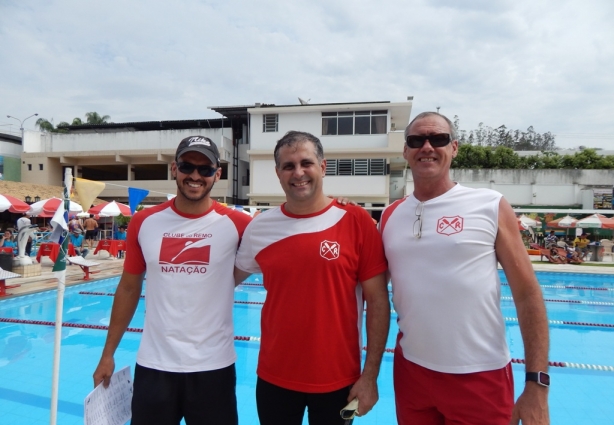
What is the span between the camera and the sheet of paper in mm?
2021

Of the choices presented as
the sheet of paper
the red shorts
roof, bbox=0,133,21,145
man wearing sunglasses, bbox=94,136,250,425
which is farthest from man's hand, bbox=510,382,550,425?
roof, bbox=0,133,21,145

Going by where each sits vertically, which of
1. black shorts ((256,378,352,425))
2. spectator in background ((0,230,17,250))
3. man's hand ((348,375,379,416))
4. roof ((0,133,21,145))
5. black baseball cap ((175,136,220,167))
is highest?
roof ((0,133,21,145))

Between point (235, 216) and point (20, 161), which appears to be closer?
point (235, 216)

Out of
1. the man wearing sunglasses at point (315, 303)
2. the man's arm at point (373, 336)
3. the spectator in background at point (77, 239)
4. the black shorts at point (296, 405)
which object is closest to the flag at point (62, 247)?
the man wearing sunglasses at point (315, 303)

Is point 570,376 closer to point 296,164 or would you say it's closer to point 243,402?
point 243,402

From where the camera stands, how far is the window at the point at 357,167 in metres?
21.8

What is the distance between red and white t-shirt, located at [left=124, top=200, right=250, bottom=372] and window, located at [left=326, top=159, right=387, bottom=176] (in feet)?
65.8

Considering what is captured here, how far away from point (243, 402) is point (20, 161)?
3330cm

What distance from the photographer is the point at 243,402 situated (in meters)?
4.20

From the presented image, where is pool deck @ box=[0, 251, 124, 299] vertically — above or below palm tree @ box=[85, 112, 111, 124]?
below

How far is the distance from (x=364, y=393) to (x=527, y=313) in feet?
2.74

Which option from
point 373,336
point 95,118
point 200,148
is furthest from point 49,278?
point 95,118

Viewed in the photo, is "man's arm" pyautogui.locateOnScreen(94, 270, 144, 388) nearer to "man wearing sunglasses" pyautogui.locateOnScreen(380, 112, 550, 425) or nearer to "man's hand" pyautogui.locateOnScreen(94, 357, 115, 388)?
"man's hand" pyautogui.locateOnScreen(94, 357, 115, 388)

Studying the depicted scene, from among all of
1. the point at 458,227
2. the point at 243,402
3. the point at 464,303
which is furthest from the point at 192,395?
the point at 243,402
